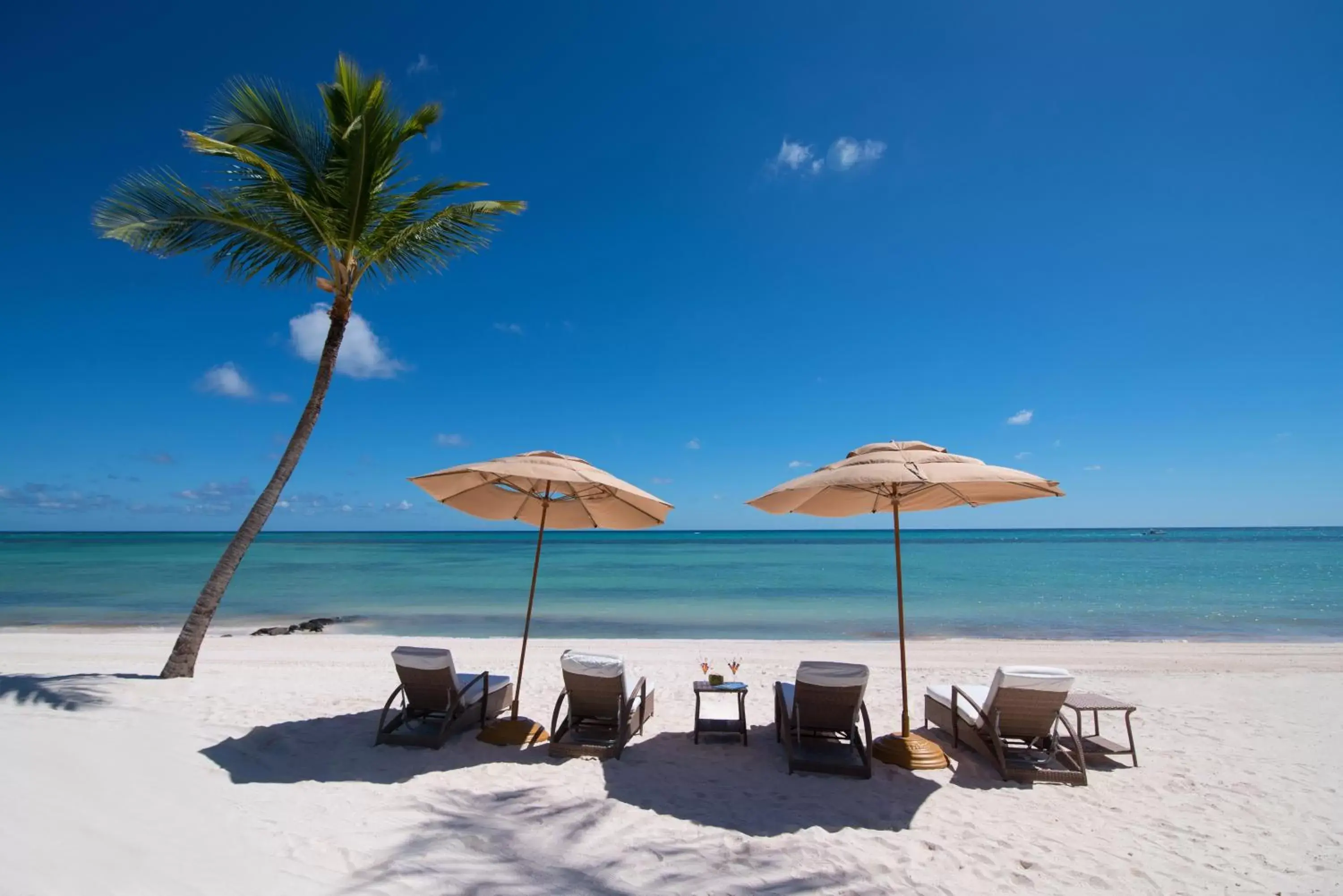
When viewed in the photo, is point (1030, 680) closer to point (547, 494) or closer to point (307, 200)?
point (547, 494)

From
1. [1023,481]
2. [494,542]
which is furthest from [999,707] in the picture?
[494,542]

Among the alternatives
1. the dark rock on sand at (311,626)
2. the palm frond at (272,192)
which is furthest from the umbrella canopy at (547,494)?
the dark rock on sand at (311,626)

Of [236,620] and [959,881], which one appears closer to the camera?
[959,881]

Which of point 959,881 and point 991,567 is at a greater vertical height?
point 991,567

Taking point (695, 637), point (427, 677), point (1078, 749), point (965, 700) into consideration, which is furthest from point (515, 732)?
point (695, 637)

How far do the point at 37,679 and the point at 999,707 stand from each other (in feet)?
28.6

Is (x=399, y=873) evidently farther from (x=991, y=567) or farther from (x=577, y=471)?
(x=991, y=567)

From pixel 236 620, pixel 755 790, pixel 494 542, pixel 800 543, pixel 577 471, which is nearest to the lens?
pixel 755 790

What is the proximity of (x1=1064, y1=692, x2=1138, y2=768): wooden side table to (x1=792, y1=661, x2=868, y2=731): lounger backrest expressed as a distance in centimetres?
154

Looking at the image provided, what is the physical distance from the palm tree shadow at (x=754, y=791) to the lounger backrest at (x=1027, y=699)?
2.45 ft

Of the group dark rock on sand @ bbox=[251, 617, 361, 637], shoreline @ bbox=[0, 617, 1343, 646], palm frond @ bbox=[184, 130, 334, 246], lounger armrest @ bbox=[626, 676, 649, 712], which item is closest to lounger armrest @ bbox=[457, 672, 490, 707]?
lounger armrest @ bbox=[626, 676, 649, 712]

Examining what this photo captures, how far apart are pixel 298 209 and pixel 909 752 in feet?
26.6

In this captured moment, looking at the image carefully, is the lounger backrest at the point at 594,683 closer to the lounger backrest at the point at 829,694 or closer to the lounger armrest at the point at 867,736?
the lounger backrest at the point at 829,694

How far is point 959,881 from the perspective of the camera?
3.19 m
